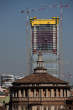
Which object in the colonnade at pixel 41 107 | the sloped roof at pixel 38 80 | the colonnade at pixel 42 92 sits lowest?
the colonnade at pixel 41 107

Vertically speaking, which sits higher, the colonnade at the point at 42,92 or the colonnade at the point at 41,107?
the colonnade at the point at 42,92

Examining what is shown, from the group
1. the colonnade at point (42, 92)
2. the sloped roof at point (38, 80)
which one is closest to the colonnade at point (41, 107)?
the colonnade at point (42, 92)

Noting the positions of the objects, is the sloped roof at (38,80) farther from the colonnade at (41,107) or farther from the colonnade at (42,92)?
the colonnade at (41,107)

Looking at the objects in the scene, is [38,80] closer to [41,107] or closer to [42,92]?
[42,92]

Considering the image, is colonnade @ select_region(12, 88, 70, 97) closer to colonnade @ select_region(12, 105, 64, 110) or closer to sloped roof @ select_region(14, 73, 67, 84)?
sloped roof @ select_region(14, 73, 67, 84)

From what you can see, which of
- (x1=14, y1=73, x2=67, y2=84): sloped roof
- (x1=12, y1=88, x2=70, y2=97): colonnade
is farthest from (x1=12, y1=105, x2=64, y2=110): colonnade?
(x1=14, y1=73, x2=67, y2=84): sloped roof

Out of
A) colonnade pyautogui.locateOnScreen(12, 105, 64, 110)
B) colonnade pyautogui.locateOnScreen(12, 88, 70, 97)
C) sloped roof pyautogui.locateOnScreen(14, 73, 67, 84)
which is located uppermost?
sloped roof pyautogui.locateOnScreen(14, 73, 67, 84)

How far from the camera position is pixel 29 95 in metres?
66.6

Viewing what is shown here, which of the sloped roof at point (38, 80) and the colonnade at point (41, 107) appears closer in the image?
the colonnade at point (41, 107)

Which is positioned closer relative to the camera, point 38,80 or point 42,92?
point 42,92

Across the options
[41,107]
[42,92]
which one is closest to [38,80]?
[42,92]

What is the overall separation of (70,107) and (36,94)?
637 centimetres

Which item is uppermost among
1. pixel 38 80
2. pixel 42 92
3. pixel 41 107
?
pixel 38 80

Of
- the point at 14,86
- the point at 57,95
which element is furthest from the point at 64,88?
the point at 14,86
